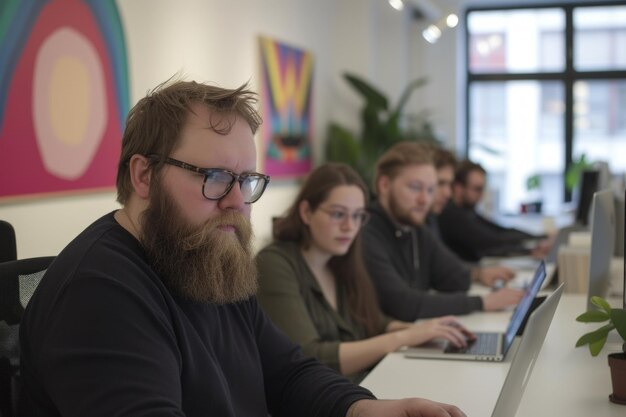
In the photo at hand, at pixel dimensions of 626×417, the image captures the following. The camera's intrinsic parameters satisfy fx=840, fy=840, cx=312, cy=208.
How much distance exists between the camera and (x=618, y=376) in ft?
6.10

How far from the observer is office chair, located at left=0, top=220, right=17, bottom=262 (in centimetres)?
194

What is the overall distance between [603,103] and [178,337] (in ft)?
28.2

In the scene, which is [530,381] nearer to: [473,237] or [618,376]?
[618,376]

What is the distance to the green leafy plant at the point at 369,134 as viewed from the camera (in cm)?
722

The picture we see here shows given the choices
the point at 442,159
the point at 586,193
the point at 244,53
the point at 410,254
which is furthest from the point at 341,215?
the point at 586,193

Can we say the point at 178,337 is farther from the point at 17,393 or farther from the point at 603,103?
the point at 603,103

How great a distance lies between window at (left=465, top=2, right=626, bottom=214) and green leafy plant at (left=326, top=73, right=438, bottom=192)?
68.0 inches

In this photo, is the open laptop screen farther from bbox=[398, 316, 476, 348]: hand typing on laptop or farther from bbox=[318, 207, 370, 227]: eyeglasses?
bbox=[318, 207, 370, 227]: eyeglasses

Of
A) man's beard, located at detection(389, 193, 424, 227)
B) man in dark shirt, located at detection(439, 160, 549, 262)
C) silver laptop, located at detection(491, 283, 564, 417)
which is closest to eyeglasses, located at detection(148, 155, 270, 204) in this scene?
silver laptop, located at detection(491, 283, 564, 417)

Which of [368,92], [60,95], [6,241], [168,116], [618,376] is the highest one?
[368,92]

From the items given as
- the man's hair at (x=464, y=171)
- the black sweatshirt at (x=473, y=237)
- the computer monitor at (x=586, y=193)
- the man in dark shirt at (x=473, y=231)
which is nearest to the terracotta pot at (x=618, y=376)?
the man in dark shirt at (x=473, y=231)

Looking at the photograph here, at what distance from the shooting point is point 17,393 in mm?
1506

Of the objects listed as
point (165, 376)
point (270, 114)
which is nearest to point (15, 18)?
point (165, 376)

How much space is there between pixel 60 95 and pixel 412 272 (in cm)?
166
